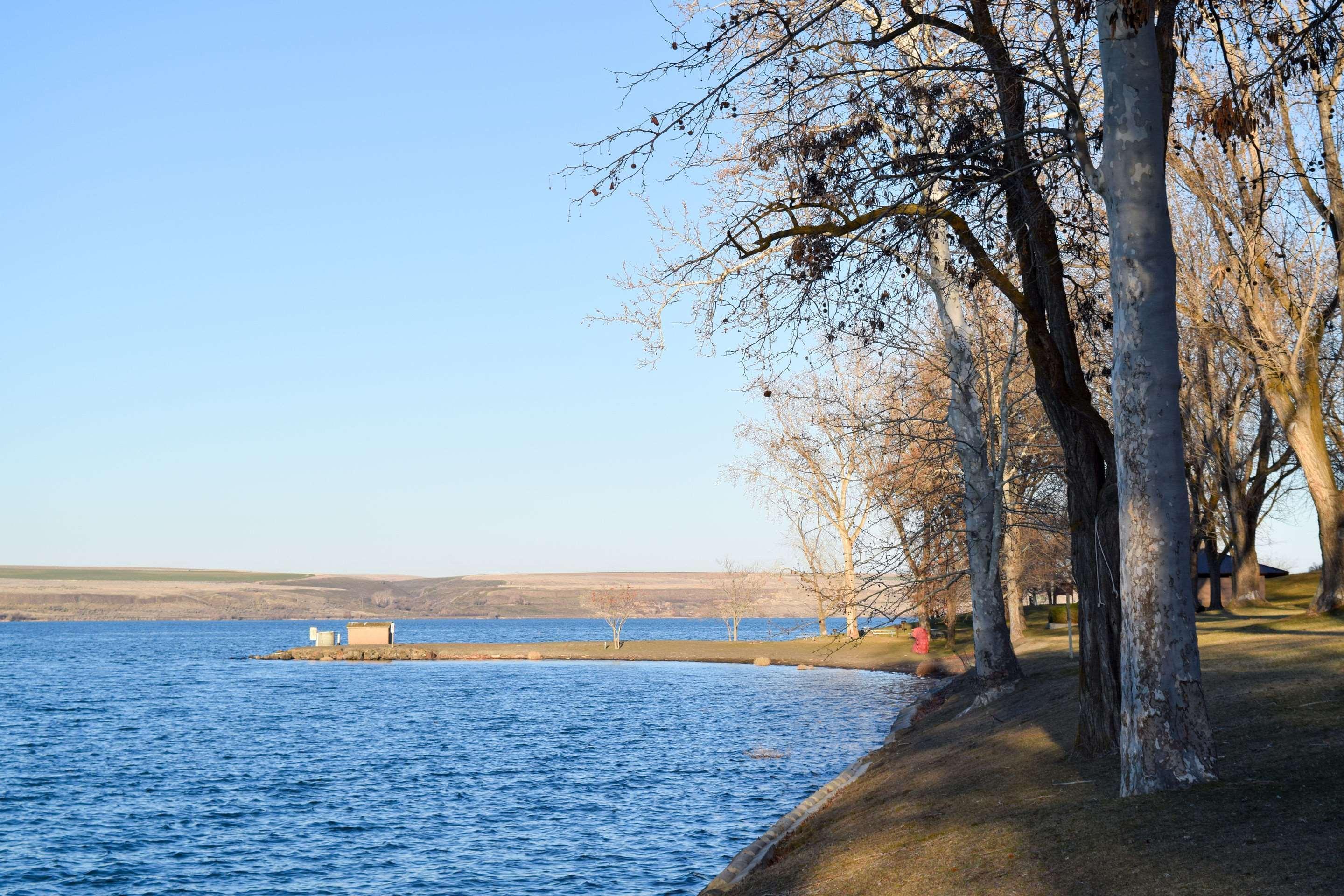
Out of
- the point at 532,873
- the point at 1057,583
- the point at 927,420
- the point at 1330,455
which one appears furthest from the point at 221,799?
the point at 1057,583

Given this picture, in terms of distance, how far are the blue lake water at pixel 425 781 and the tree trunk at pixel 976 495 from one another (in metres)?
5.05

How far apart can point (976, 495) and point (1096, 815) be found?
42.8 feet

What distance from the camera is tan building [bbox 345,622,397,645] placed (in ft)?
328

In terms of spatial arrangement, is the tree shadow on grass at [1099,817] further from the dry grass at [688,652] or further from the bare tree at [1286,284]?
the dry grass at [688,652]

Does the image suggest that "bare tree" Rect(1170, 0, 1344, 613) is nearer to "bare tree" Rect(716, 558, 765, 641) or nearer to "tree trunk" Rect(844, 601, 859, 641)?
"tree trunk" Rect(844, 601, 859, 641)

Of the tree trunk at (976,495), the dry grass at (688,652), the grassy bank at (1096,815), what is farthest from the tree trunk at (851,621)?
the grassy bank at (1096,815)

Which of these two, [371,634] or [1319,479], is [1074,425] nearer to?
[1319,479]

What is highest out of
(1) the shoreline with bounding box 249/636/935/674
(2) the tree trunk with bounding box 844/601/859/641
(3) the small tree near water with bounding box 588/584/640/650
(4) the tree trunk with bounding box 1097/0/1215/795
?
(4) the tree trunk with bounding box 1097/0/1215/795

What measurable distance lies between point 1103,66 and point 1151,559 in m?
4.55

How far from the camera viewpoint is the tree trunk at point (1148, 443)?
Result: 952 cm

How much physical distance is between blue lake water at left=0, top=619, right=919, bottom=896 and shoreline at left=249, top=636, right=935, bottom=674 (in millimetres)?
2473

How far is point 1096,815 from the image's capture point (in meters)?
9.59

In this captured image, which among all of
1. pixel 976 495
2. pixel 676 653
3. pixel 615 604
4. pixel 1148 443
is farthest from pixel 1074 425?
pixel 615 604

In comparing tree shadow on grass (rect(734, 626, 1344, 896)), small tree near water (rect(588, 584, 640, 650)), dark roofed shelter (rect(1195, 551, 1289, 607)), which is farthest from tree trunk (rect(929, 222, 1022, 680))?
small tree near water (rect(588, 584, 640, 650))
